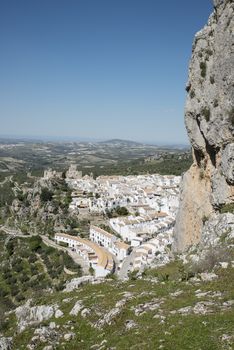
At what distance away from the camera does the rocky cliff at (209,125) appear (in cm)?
1970

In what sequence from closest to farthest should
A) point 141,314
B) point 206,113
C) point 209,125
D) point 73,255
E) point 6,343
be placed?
point 141,314
point 6,343
point 209,125
point 206,113
point 73,255

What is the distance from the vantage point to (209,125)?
21562 millimetres

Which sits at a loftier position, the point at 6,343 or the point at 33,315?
the point at 6,343

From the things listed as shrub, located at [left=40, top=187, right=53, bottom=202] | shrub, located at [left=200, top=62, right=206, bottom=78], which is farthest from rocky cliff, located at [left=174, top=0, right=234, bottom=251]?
shrub, located at [left=40, top=187, right=53, bottom=202]

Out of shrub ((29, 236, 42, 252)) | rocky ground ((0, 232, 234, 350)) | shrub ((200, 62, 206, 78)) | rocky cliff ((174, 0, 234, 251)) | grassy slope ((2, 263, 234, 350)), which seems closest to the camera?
grassy slope ((2, 263, 234, 350))

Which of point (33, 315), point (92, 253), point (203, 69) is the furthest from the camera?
point (92, 253)

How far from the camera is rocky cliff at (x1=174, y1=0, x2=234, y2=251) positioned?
1970 cm

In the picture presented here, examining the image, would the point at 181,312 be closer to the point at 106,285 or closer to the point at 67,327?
the point at 67,327

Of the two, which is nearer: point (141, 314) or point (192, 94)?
point (141, 314)

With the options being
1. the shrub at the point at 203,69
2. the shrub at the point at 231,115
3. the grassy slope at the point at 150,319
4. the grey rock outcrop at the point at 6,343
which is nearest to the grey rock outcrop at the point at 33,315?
the grassy slope at the point at 150,319

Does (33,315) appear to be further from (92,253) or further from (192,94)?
(92,253)

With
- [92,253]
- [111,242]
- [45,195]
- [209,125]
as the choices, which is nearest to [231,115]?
[209,125]

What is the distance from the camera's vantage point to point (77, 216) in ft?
236

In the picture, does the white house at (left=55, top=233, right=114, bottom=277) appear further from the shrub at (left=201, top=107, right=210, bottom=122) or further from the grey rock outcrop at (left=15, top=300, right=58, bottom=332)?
the grey rock outcrop at (left=15, top=300, right=58, bottom=332)
